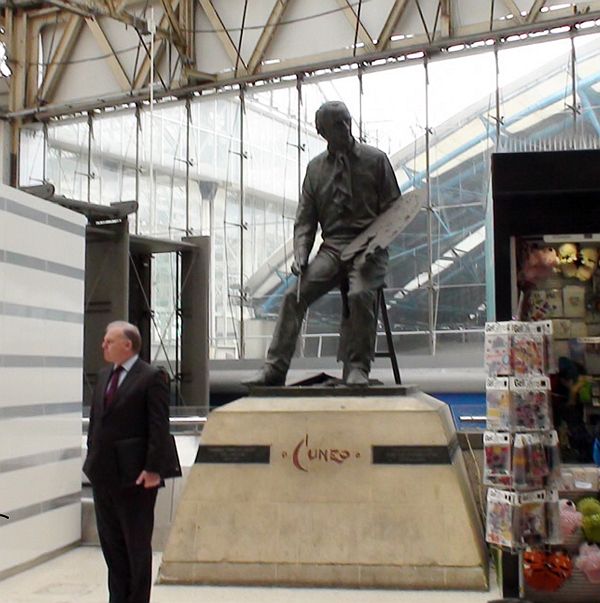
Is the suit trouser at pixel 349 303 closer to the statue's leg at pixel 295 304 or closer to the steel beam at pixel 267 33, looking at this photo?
the statue's leg at pixel 295 304

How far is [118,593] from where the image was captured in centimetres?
386

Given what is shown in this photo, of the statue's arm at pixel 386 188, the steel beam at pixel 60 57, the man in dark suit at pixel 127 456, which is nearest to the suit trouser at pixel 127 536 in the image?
the man in dark suit at pixel 127 456

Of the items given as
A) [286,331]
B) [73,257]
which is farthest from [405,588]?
[73,257]

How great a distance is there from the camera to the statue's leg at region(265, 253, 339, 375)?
5.64m

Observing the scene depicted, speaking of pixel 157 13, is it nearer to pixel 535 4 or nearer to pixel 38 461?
pixel 535 4

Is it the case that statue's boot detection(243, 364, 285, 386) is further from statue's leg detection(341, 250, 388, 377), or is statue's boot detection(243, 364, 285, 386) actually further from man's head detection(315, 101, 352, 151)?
man's head detection(315, 101, 352, 151)

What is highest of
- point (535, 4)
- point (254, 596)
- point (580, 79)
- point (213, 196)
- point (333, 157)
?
point (535, 4)

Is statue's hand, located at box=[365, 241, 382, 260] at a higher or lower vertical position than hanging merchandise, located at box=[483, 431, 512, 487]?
higher

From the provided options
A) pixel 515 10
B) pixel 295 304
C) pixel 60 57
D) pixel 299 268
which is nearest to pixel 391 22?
pixel 515 10

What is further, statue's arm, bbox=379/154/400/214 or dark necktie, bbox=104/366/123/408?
statue's arm, bbox=379/154/400/214

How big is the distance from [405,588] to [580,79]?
7775 mm

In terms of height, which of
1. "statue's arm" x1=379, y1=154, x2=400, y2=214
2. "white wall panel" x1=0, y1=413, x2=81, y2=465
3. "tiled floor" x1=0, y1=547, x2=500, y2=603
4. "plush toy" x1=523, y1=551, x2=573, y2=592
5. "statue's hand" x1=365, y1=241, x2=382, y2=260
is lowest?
"tiled floor" x1=0, y1=547, x2=500, y2=603

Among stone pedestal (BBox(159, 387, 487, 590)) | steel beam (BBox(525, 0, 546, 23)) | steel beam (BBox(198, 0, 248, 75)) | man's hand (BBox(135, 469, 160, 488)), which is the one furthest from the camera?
steel beam (BBox(198, 0, 248, 75))

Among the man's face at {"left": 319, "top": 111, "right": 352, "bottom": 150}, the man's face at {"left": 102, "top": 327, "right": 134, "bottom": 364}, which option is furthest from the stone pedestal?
the man's face at {"left": 319, "top": 111, "right": 352, "bottom": 150}
